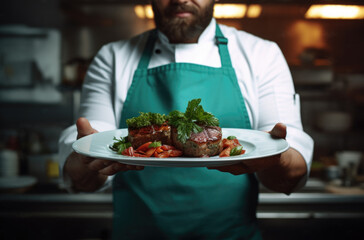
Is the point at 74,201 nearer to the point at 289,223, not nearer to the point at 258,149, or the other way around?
the point at 289,223

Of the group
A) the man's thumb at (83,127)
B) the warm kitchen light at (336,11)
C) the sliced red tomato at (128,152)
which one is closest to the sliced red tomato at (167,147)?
the sliced red tomato at (128,152)

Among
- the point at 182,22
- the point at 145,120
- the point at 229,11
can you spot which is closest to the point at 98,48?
the point at 229,11

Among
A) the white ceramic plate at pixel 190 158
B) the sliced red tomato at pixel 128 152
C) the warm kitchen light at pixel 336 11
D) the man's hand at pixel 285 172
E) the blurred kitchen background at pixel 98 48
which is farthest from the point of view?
the blurred kitchen background at pixel 98 48

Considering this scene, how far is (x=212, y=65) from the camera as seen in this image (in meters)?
1.42

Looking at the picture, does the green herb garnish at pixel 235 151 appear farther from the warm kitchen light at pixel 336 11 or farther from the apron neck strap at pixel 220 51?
the warm kitchen light at pixel 336 11

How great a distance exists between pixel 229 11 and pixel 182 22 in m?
1.43

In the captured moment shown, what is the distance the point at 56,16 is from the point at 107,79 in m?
1.98

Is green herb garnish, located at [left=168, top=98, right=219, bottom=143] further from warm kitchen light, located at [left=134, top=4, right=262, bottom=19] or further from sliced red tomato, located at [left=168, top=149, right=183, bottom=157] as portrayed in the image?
warm kitchen light, located at [left=134, top=4, right=262, bottom=19]

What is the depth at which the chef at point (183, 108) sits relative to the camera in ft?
4.34

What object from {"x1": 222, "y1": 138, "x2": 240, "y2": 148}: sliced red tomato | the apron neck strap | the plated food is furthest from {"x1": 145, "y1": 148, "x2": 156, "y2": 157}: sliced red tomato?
the apron neck strap

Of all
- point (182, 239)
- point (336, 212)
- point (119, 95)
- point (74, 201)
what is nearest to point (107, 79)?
point (119, 95)

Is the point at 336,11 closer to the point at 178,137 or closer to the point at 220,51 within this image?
the point at 220,51

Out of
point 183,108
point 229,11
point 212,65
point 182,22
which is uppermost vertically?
point 229,11

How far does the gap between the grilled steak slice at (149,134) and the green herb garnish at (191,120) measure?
42mm
